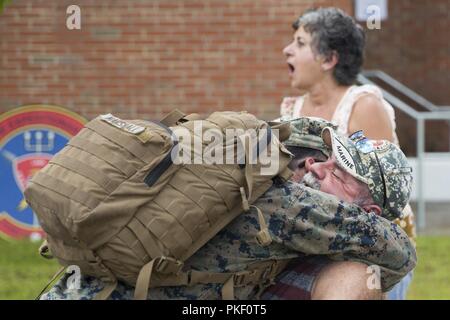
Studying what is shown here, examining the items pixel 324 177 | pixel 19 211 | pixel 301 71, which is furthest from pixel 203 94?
pixel 324 177

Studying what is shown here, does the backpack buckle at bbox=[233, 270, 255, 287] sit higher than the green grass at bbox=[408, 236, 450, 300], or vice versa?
the backpack buckle at bbox=[233, 270, 255, 287]

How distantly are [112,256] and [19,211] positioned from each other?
632cm

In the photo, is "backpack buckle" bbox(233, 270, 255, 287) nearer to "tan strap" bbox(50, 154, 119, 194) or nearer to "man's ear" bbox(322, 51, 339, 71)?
"tan strap" bbox(50, 154, 119, 194)

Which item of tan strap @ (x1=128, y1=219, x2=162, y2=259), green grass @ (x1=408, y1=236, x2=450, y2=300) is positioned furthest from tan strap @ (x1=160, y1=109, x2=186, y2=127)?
green grass @ (x1=408, y1=236, x2=450, y2=300)

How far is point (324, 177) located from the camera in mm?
2812

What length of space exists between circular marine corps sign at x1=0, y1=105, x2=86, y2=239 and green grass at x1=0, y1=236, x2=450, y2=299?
22 centimetres

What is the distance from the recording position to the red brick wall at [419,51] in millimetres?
13523

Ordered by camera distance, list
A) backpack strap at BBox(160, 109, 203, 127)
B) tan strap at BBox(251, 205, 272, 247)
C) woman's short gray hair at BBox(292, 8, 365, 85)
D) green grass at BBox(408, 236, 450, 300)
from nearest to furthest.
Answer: tan strap at BBox(251, 205, 272, 247) → backpack strap at BBox(160, 109, 203, 127) → woman's short gray hair at BBox(292, 8, 365, 85) → green grass at BBox(408, 236, 450, 300)

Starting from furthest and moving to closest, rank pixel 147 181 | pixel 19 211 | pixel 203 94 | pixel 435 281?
pixel 203 94, pixel 19 211, pixel 435 281, pixel 147 181

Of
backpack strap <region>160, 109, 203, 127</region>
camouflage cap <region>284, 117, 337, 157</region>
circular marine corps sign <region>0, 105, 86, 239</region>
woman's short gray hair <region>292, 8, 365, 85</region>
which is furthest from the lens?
circular marine corps sign <region>0, 105, 86, 239</region>

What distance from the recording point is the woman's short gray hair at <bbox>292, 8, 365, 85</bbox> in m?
4.74

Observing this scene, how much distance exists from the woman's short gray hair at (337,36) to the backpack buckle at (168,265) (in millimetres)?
2422

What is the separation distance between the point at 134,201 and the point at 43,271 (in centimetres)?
596
